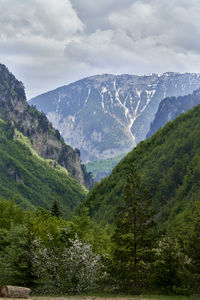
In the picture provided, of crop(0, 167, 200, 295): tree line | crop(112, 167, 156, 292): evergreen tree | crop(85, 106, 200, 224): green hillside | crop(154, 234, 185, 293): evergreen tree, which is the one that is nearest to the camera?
crop(154, 234, 185, 293): evergreen tree

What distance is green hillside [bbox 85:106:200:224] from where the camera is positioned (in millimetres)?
138125

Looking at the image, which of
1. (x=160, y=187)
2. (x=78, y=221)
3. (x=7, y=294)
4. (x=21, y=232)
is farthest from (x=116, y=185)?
(x=7, y=294)

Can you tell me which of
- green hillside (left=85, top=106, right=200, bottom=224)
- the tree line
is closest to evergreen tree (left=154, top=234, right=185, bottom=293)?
the tree line

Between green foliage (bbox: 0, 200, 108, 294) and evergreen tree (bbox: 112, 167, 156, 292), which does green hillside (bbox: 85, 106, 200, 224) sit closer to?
evergreen tree (bbox: 112, 167, 156, 292)

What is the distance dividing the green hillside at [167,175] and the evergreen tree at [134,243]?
76651 millimetres

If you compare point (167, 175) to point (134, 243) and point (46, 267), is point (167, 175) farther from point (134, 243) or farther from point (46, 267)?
point (46, 267)

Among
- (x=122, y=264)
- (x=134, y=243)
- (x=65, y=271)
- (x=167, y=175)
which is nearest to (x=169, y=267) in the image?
(x=134, y=243)

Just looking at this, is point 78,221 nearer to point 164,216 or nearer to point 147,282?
point 147,282

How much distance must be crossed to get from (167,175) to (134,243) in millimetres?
121188

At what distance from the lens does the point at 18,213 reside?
63.9 metres

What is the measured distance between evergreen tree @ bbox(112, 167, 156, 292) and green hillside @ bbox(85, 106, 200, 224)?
76.7 meters

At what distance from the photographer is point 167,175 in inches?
6304

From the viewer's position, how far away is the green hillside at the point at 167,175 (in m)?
138

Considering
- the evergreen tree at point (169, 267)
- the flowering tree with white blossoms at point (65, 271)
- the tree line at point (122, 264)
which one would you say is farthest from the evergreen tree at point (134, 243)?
the flowering tree with white blossoms at point (65, 271)
